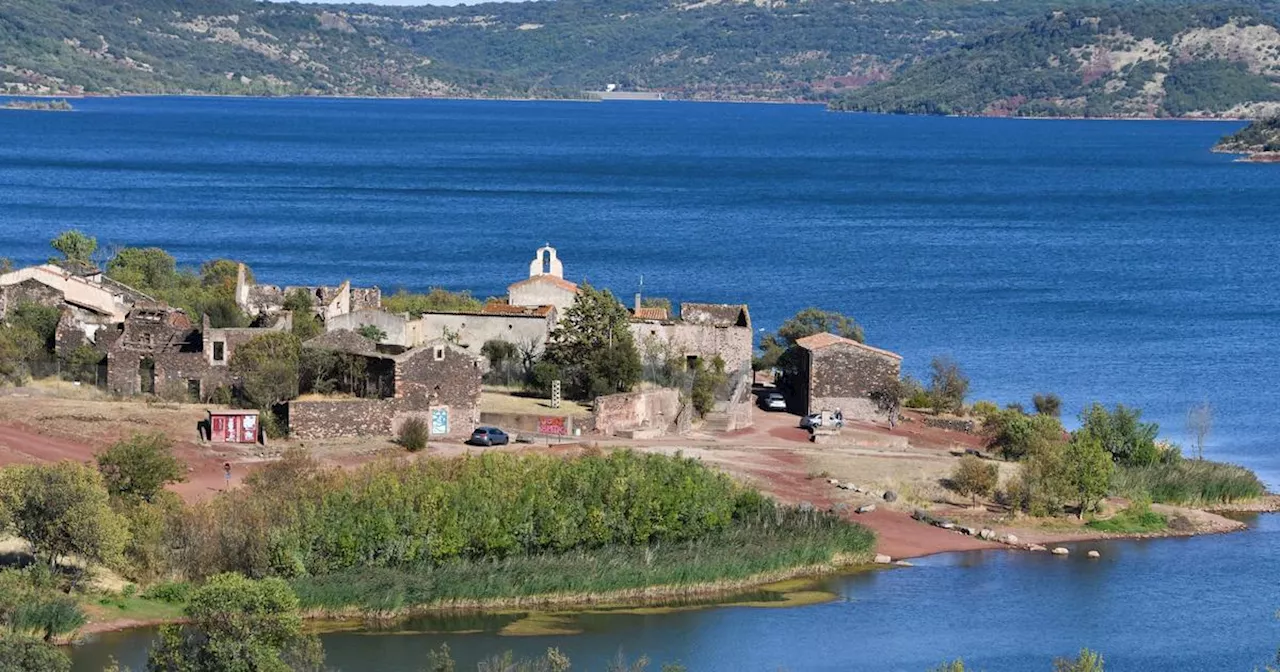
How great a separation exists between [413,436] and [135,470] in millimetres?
7949

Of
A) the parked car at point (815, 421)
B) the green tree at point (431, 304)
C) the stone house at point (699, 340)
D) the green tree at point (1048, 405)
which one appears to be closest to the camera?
the parked car at point (815, 421)

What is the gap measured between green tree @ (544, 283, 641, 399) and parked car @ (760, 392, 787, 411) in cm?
392

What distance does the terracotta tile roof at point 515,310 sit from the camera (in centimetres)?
5694

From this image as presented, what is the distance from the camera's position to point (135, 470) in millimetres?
40844

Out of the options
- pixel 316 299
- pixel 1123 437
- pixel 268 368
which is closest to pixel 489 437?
pixel 268 368

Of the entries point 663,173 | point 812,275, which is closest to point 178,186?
point 663,173

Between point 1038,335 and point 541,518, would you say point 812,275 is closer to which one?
point 1038,335

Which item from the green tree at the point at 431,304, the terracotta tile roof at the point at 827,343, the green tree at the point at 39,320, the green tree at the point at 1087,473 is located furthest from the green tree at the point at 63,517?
A: the terracotta tile roof at the point at 827,343

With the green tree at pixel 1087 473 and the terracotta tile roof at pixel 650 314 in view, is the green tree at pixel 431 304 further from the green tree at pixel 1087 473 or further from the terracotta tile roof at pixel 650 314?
the green tree at pixel 1087 473

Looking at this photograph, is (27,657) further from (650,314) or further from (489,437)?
(650,314)

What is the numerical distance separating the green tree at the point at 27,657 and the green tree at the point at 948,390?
31075 mm

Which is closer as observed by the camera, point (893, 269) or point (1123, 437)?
point (1123, 437)

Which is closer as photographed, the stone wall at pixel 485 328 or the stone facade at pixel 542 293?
the stone wall at pixel 485 328

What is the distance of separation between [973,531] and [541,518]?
389 inches
